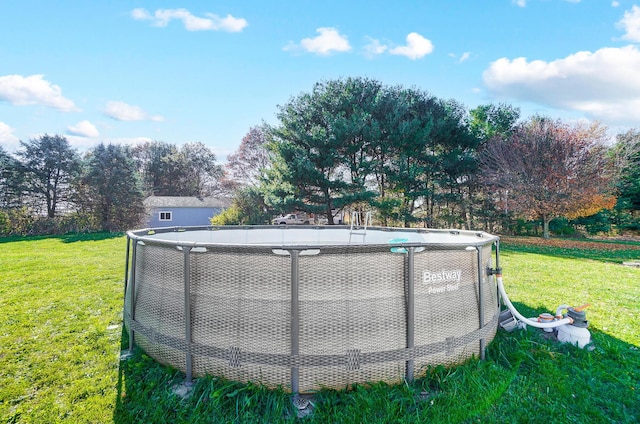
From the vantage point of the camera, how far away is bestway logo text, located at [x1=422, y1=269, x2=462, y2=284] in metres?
2.58

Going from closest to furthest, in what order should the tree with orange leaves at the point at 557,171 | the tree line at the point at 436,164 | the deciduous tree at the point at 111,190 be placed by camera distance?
the tree with orange leaves at the point at 557,171 < the tree line at the point at 436,164 < the deciduous tree at the point at 111,190

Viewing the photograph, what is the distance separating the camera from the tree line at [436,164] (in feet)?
42.9

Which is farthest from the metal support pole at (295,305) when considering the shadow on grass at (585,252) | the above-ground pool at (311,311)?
the shadow on grass at (585,252)

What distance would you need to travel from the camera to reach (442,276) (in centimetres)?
266

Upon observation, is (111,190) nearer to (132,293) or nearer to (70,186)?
(70,186)

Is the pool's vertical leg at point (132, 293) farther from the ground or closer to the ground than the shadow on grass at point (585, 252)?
farther from the ground

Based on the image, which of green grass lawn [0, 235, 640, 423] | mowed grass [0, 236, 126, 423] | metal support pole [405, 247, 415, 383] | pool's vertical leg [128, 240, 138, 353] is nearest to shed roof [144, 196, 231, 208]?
mowed grass [0, 236, 126, 423]

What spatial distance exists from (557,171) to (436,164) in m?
4.96

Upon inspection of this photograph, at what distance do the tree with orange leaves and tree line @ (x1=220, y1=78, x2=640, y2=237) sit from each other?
41 millimetres

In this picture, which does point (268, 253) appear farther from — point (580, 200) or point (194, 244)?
point (580, 200)

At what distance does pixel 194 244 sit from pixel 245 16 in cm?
687

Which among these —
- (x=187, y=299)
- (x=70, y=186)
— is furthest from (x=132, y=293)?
(x=70, y=186)

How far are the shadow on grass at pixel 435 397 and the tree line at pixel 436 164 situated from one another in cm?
1170

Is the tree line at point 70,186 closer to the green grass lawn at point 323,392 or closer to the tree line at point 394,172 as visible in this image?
the tree line at point 394,172
